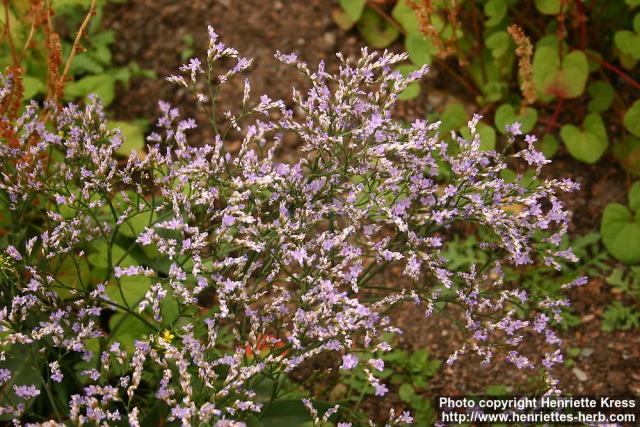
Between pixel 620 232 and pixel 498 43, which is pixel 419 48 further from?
pixel 620 232

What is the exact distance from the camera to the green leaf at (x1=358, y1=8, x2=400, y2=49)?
14.3ft

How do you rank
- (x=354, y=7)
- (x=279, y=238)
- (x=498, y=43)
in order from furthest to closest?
(x=354, y=7), (x=498, y=43), (x=279, y=238)

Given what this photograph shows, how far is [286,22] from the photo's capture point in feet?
15.2

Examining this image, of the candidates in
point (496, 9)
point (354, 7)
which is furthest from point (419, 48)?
point (354, 7)

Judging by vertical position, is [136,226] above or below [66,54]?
below

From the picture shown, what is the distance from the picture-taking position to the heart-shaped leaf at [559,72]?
3572mm

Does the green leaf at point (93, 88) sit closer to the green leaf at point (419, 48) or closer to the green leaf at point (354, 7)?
the green leaf at point (354, 7)

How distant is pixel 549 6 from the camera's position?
352cm

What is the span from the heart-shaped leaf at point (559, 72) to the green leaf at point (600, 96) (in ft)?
0.69

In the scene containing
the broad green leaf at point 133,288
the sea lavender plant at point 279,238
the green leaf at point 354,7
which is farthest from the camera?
the green leaf at point 354,7

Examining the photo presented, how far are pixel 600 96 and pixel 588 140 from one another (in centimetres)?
32

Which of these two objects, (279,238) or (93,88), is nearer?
(279,238)

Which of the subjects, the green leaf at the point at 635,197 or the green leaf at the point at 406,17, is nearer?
the green leaf at the point at 635,197

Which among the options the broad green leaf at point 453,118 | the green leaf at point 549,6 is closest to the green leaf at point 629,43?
the green leaf at point 549,6
